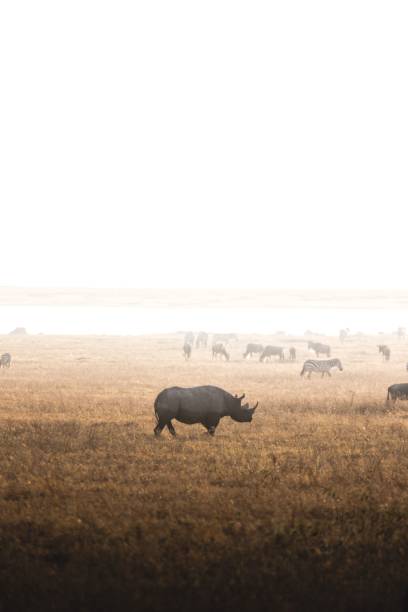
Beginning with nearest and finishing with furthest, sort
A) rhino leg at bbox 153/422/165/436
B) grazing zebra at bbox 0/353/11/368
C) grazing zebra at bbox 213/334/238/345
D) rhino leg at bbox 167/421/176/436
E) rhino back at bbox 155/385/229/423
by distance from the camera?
rhino back at bbox 155/385/229/423 < rhino leg at bbox 153/422/165/436 < rhino leg at bbox 167/421/176/436 < grazing zebra at bbox 0/353/11/368 < grazing zebra at bbox 213/334/238/345

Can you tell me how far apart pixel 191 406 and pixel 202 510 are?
276 inches

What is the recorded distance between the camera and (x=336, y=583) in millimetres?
8172

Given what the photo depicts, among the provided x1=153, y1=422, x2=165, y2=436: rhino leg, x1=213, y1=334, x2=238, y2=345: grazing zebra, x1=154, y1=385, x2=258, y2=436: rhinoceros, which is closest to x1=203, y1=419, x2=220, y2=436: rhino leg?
x1=154, y1=385, x2=258, y2=436: rhinoceros

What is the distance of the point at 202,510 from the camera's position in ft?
35.1

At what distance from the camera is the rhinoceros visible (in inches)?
687

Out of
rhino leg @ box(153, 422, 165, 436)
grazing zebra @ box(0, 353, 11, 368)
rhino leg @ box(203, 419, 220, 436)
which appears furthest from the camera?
grazing zebra @ box(0, 353, 11, 368)

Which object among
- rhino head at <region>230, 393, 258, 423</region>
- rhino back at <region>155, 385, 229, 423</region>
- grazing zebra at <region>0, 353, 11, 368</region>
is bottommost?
grazing zebra at <region>0, 353, 11, 368</region>

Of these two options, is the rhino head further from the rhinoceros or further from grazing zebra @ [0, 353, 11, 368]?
grazing zebra @ [0, 353, 11, 368]

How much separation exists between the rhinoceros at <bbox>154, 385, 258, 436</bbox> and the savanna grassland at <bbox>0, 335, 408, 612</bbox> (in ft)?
1.63

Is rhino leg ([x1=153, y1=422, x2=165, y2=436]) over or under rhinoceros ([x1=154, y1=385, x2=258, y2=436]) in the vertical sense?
under

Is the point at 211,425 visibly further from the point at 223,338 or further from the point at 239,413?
the point at 223,338

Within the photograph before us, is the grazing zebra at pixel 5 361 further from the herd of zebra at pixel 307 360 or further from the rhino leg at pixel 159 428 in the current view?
the rhino leg at pixel 159 428

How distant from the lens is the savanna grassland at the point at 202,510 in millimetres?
7930

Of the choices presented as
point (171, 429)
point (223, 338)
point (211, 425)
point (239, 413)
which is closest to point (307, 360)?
point (239, 413)
